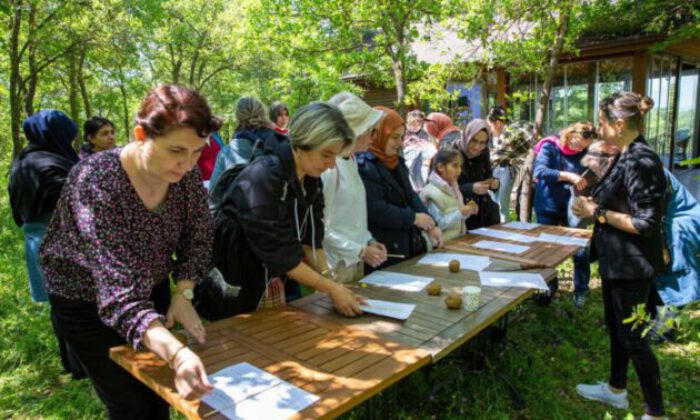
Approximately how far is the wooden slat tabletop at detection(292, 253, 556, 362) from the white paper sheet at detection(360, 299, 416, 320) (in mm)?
21

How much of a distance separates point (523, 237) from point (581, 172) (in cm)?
125

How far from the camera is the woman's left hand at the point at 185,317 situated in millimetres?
1574

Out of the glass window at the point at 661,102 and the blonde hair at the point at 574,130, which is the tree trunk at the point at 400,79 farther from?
the glass window at the point at 661,102

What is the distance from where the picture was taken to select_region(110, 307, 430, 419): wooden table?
4.27 ft

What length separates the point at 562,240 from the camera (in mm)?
3348

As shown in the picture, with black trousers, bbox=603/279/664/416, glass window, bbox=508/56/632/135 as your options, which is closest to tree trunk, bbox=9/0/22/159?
black trousers, bbox=603/279/664/416

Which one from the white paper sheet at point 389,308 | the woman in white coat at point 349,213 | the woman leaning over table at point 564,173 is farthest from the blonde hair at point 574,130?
the white paper sheet at point 389,308

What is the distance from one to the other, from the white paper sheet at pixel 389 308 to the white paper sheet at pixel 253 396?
2.05 feet

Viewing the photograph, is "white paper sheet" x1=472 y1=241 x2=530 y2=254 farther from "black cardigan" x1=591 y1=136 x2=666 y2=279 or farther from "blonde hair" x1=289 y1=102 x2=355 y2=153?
"blonde hair" x1=289 y1=102 x2=355 y2=153

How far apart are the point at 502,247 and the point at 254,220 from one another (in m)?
1.99

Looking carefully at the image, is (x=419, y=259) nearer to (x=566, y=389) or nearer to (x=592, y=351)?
(x=566, y=389)

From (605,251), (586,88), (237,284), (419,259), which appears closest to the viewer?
(237,284)

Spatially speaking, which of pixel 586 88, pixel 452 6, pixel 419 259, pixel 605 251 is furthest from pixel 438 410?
pixel 586 88

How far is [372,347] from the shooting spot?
1.61 m
